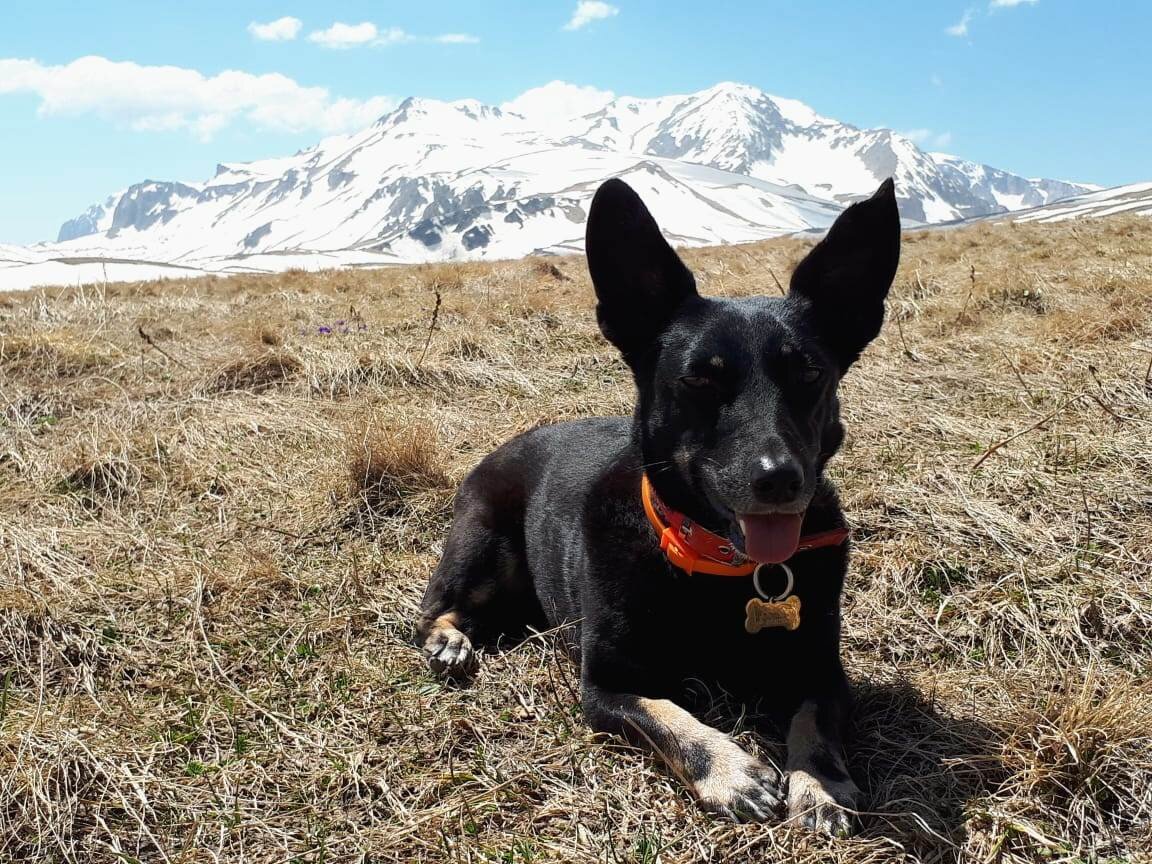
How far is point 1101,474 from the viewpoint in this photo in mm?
4090

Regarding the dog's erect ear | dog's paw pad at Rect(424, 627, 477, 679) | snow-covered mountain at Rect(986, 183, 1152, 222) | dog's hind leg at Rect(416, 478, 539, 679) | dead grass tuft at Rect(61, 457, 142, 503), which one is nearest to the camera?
the dog's erect ear

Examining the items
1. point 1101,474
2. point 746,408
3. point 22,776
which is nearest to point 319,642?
point 22,776

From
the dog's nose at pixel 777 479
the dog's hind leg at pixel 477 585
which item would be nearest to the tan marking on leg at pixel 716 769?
the dog's nose at pixel 777 479

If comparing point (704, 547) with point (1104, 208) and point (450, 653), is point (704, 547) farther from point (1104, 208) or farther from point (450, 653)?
point (1104, 208)

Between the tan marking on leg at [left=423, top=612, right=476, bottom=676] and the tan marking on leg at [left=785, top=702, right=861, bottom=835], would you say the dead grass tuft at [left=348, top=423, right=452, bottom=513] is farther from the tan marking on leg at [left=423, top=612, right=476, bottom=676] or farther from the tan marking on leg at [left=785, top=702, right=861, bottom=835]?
the tan marking on leg at [left=785, top=702, right=861, bottom=835]

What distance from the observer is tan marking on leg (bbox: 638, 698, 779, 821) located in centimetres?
229

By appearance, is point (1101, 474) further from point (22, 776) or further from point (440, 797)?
point (22, 776)

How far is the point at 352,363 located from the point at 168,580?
3445 mm

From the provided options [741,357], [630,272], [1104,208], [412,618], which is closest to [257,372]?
[412,618]

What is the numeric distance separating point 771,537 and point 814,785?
71cm

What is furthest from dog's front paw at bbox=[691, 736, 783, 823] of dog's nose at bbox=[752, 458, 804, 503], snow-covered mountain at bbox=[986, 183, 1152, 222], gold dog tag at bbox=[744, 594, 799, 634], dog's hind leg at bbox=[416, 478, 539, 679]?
snow-covered mountain at bbox=[986, 183, 1152, 222]

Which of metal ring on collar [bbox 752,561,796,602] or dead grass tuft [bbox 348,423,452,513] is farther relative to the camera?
dead grass tuft [bbox 348,423,452,513]

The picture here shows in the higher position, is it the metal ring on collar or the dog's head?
the dog's head

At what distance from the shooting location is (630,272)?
3.04 m
